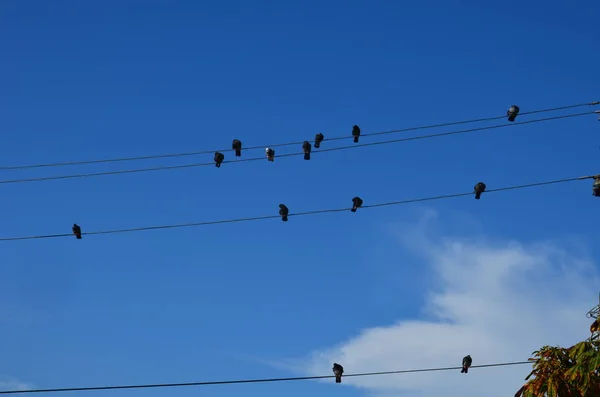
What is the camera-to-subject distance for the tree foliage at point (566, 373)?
645 inches

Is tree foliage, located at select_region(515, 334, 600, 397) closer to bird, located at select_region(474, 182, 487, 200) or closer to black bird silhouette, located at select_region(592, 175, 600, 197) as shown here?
black bird silhouette, located at select_region(592, 175, 600, 197)

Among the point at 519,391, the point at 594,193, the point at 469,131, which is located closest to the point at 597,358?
the point at 519,391

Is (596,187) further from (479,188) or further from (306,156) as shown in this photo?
(306,156)

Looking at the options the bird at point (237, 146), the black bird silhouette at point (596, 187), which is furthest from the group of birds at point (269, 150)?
the black bird silhouette at point (596, 187)

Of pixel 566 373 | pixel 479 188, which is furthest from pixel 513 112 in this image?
pixel 566 373

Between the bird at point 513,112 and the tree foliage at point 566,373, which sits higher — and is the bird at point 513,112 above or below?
above

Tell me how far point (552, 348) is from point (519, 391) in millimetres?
1184

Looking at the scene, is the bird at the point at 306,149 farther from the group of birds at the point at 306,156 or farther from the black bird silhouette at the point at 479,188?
the black bird silhouette at the point at 479,188

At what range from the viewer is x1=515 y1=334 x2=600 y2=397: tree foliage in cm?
1639

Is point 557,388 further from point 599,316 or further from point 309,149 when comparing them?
point 309,149

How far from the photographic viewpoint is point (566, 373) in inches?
659

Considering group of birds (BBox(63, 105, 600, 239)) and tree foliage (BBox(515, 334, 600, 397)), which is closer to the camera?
tree foliage (BBox(515, 334, 600, 397))

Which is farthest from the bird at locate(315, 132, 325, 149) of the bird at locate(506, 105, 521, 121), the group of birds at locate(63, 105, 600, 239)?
the bird at locate(506, 105, 521, 121)

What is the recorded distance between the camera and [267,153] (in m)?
24.3
